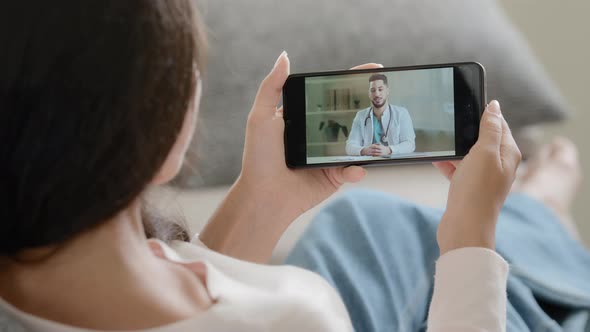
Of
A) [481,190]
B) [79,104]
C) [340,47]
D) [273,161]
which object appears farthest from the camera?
[340,47]

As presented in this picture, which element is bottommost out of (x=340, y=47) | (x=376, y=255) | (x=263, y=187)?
(x=376, y=255)

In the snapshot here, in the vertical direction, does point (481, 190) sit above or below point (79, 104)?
below

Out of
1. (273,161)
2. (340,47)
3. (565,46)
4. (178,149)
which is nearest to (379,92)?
(273,161)

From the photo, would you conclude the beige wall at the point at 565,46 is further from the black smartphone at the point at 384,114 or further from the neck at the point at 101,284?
the neck at the point at 101,284

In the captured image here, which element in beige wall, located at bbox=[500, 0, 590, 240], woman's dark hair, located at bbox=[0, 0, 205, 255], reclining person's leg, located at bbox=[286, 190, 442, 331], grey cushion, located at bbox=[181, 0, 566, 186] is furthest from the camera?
beige wall, located at bbox=[500, 0, 590, 240]

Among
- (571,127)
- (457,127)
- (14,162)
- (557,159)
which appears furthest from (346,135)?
(571,127)

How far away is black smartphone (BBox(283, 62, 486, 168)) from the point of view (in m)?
0.62

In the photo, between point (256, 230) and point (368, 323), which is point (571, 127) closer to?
point (368, 323)

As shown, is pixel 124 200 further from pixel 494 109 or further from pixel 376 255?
pixel 376 255

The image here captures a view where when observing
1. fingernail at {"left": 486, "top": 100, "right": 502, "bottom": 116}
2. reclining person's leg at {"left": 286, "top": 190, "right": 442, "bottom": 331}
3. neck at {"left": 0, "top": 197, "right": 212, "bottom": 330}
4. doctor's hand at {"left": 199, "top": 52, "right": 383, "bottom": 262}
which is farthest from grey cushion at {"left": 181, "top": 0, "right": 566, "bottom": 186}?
neck at {"left": 0, "top": 197, "right": 212, "bottom": 330}

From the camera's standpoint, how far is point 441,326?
50cm

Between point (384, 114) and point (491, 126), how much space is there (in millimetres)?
92

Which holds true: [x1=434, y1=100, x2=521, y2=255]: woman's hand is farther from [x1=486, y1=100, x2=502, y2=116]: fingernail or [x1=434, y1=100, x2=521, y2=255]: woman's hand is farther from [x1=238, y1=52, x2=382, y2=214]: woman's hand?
[x1=238, y1=52, x2=382, y2=214]: woman's hand

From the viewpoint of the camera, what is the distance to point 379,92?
0.63 metres
